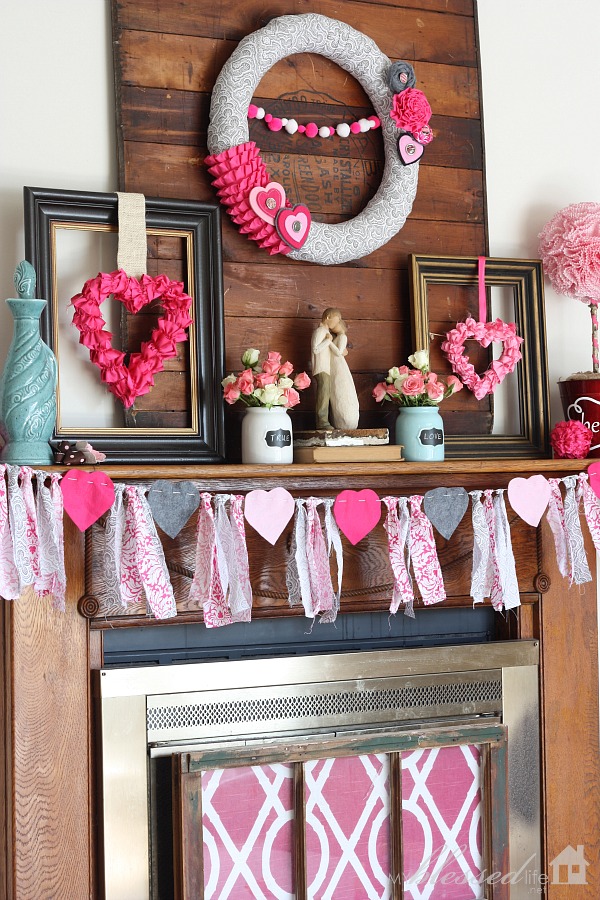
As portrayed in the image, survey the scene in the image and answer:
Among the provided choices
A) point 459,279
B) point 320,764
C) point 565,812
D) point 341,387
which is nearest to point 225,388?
point 341,387

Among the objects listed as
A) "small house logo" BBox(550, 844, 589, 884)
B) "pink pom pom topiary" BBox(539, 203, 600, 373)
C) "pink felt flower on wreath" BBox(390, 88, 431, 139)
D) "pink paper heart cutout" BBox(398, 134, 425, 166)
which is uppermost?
"pink felt flower on wreath" BBox(390, 88, 431, 139)

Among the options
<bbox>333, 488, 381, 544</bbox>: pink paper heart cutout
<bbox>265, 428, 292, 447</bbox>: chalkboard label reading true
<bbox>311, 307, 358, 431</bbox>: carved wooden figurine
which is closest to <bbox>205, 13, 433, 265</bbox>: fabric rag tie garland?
<bbox>311, 307, 358, 431</bbox>: carved wooden figurine

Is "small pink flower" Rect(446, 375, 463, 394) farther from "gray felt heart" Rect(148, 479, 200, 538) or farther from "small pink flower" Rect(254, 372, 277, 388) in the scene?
"gray felt heart" Rect(148, 479, 200, 538)

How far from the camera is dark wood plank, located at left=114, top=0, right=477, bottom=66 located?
1.95 meters

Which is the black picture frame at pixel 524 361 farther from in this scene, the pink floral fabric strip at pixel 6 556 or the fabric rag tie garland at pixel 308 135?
the pink floral fabric strip at pixel 6 556

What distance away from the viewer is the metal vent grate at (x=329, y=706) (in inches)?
73.2

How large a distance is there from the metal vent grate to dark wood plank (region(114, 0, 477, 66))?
131 cm

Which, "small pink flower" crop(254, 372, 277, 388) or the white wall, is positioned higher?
the white wall

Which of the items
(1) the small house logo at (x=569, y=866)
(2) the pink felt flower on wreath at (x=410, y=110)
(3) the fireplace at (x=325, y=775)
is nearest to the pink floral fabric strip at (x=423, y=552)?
(3) the fireplace at (x=325, y=775)

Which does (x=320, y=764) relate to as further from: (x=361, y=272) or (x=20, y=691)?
(x=361, y=272)

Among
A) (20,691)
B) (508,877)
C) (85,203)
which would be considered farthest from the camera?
(508,877)

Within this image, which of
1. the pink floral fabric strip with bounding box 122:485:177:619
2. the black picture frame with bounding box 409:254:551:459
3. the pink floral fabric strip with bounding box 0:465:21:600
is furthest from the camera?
the black picture frame with bounding box 409:254:551:459

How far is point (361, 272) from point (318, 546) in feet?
1.97

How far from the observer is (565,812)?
2.11m
